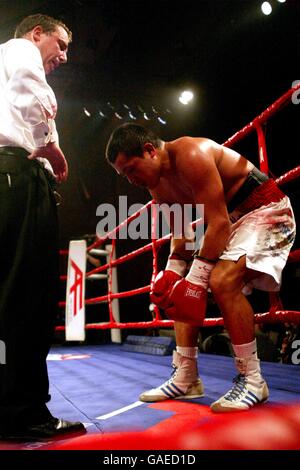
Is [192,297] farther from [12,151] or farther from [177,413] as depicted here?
[12,151]

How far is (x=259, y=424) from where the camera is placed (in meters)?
0.94

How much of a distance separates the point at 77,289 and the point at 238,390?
3.10 metres

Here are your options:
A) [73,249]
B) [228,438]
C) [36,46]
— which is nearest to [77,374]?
[228,438]

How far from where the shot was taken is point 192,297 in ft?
3.99

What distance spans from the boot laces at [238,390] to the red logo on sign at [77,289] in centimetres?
297

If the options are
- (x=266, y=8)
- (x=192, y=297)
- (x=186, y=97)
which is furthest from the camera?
(x=186, y=97)

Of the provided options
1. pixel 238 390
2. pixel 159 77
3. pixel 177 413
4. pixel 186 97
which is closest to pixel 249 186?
pixel 238 390

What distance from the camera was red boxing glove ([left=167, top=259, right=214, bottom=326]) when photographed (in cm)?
121

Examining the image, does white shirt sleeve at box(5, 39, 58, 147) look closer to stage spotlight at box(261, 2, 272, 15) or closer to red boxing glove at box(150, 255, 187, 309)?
red boxing glove at box(150, 255, 187, 309)

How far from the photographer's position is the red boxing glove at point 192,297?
1.21 metres

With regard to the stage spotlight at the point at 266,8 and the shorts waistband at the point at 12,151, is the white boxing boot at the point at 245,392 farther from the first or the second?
the stage spotlight at the point at 266,8

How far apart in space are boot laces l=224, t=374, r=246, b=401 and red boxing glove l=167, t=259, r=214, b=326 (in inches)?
7.8

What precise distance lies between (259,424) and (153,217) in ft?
5.41

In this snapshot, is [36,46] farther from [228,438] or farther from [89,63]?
[89,63]
